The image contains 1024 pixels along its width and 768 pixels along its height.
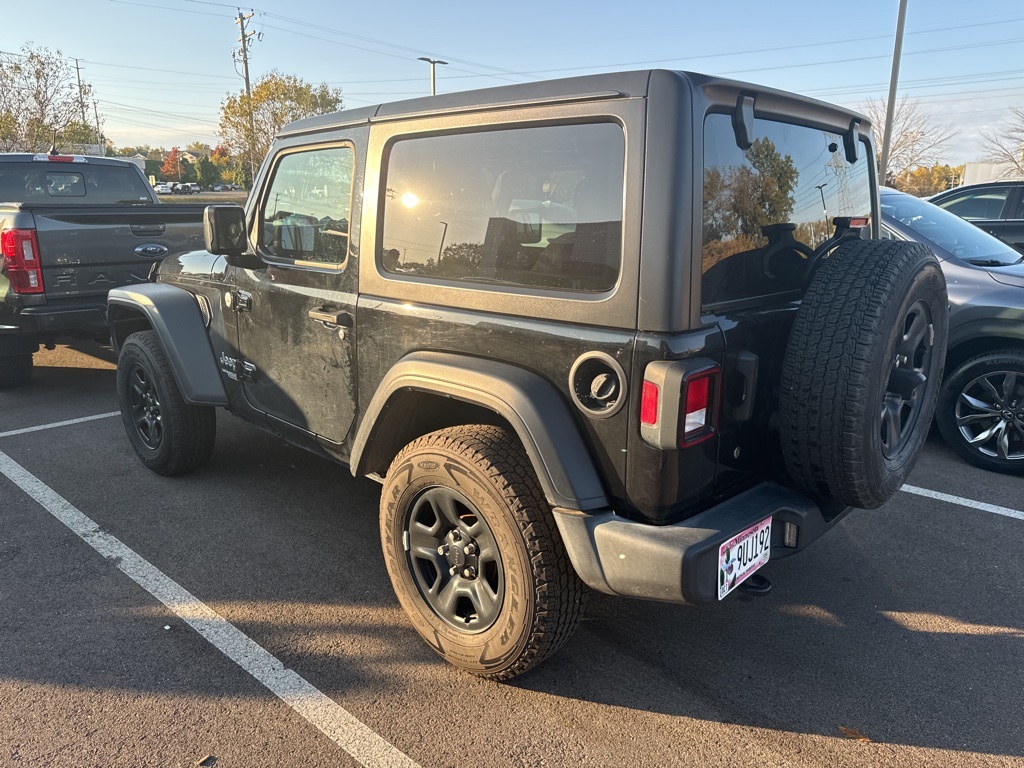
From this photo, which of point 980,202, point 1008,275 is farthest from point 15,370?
point 980,202

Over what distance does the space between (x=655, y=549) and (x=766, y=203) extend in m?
1.22

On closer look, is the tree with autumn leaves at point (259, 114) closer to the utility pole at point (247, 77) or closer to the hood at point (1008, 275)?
the utility pole at point (247, 77)

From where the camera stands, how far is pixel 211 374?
3.92 meters

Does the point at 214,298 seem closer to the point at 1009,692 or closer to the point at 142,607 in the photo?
the point at 142,607

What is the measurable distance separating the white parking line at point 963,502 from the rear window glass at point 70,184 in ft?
22.9

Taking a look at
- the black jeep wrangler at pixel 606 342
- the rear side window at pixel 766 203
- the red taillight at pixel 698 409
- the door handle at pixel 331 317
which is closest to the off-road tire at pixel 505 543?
the black jeep wrangler at pixel 606 342

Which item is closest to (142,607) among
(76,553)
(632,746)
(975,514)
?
(76,553)

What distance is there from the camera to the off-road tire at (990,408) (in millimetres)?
4445

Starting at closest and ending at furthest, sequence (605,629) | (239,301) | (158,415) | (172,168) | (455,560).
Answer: (455,560), (605,629), (239,301), (158,415), (172,168)

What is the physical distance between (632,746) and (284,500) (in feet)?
8.22

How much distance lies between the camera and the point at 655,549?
6.95 ft

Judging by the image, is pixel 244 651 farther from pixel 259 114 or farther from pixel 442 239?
pixel 259 114

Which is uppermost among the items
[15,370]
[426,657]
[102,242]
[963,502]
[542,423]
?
[102,242]

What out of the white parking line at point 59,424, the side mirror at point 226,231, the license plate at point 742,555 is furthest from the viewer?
the white parking line at point 59,424
